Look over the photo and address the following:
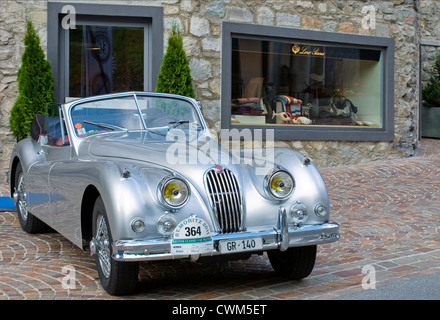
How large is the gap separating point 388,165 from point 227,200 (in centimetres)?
781

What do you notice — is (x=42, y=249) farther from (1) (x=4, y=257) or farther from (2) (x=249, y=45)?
(2) (x=249, y=45)

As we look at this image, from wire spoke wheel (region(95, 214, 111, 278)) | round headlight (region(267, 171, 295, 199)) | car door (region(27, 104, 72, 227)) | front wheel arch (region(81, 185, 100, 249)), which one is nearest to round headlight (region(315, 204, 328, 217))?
round headlight (region(267, 171, 295, 199))

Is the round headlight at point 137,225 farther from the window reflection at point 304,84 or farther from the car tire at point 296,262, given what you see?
the window reflection at point 304,84

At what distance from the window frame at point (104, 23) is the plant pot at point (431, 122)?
7893 mm

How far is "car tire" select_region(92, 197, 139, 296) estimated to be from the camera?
420 centimetres

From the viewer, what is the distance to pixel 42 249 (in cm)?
592

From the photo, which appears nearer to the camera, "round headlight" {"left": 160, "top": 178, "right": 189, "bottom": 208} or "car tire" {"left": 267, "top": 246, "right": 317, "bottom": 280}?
"round headlight" {"left": 160, "top": 178, "right": 189, "bottom": 208}

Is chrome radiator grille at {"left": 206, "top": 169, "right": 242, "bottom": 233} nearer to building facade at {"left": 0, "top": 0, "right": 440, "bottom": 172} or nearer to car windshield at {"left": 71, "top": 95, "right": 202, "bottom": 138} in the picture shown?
car windshield at {"left": 71, "top": 95, "right": 202, "bottom": 138}

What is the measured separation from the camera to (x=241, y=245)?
4148 millimetres

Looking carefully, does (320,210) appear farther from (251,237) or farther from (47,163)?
(47,163)

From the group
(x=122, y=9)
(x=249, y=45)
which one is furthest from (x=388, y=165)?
(x=122, y=9)

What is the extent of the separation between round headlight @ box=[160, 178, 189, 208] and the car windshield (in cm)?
139

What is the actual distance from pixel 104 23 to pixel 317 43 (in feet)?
13.6

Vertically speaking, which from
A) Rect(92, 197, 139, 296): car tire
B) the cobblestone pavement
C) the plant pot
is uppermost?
the plant pot
